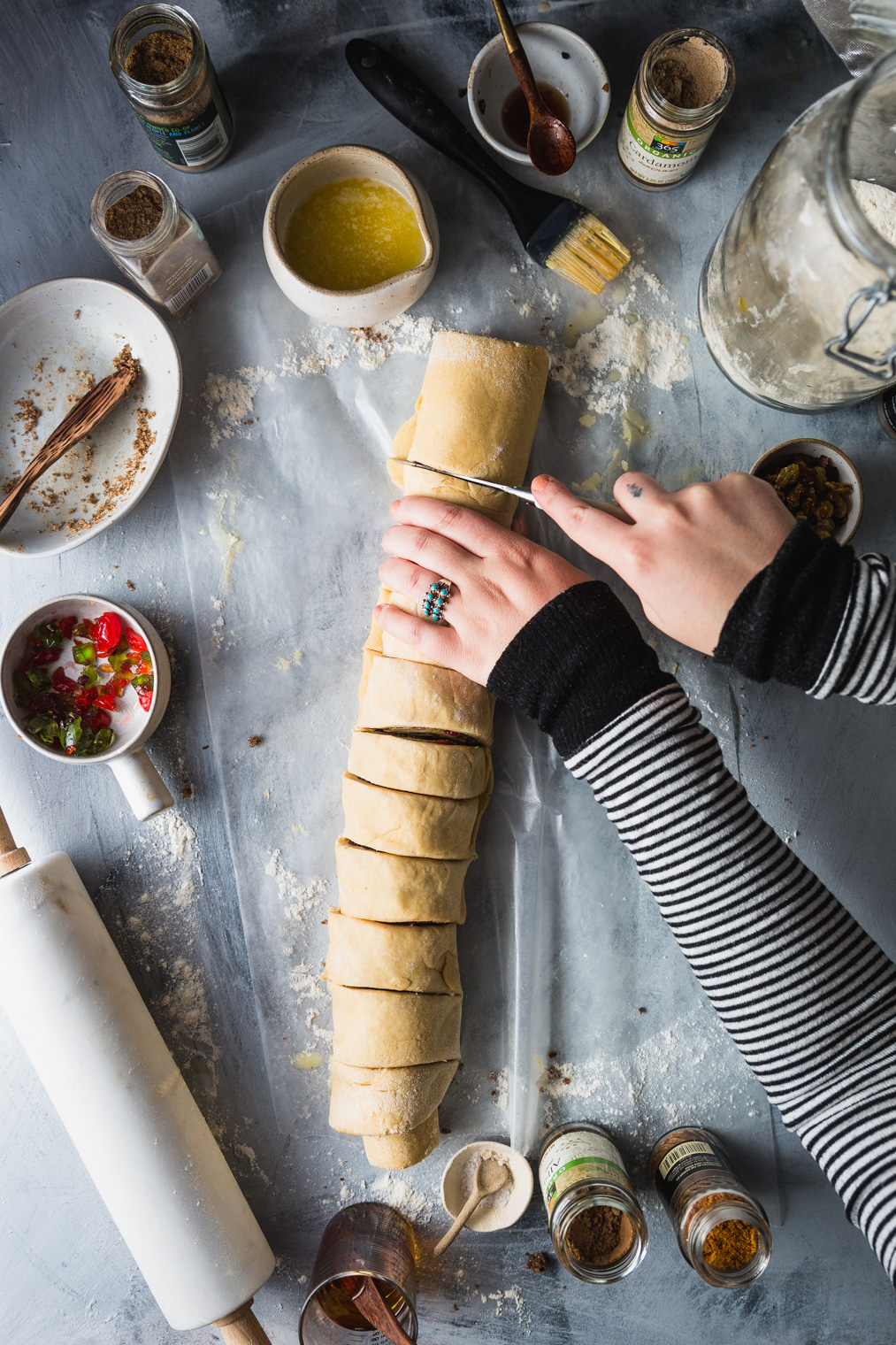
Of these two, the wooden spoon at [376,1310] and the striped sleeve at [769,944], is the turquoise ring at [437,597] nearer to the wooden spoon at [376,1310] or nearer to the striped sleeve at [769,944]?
the striped sleeve at [769,944]

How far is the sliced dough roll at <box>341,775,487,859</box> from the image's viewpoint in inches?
67.2

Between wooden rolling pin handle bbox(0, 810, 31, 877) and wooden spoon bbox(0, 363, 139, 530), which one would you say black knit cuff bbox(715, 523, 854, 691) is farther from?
wooden rolling pin handle bbox(0, 810, 31, 877)

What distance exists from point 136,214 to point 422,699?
1.23m

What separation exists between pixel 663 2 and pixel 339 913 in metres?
2.29

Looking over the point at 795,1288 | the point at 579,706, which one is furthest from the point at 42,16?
the point at 795,1288

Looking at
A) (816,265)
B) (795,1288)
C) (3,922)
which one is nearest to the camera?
(816,265)

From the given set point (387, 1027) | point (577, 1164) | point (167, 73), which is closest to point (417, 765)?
point (387, 1027)

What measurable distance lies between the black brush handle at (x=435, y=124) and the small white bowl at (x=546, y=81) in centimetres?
6

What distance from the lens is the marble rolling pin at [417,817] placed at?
1.72 meters

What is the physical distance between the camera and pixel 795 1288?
6.31 feet

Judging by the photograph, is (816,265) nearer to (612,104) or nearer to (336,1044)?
(612,104)

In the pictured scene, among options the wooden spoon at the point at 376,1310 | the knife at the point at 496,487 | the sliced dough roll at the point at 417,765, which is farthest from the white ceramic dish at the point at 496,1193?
the knife at the point at 496,487

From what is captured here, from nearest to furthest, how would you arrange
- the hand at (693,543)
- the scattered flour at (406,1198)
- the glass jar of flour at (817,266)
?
the glass jar of flour at (817,266) → the hand at (693,543) → the scattered flour at (406,1198)

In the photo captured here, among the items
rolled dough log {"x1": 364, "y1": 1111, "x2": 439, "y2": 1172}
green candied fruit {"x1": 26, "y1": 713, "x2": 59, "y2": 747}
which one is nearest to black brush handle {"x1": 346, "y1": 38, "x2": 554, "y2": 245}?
green candied fruit {"x1": 26, "y1": 713, "x2": 59, "y2": 747}
